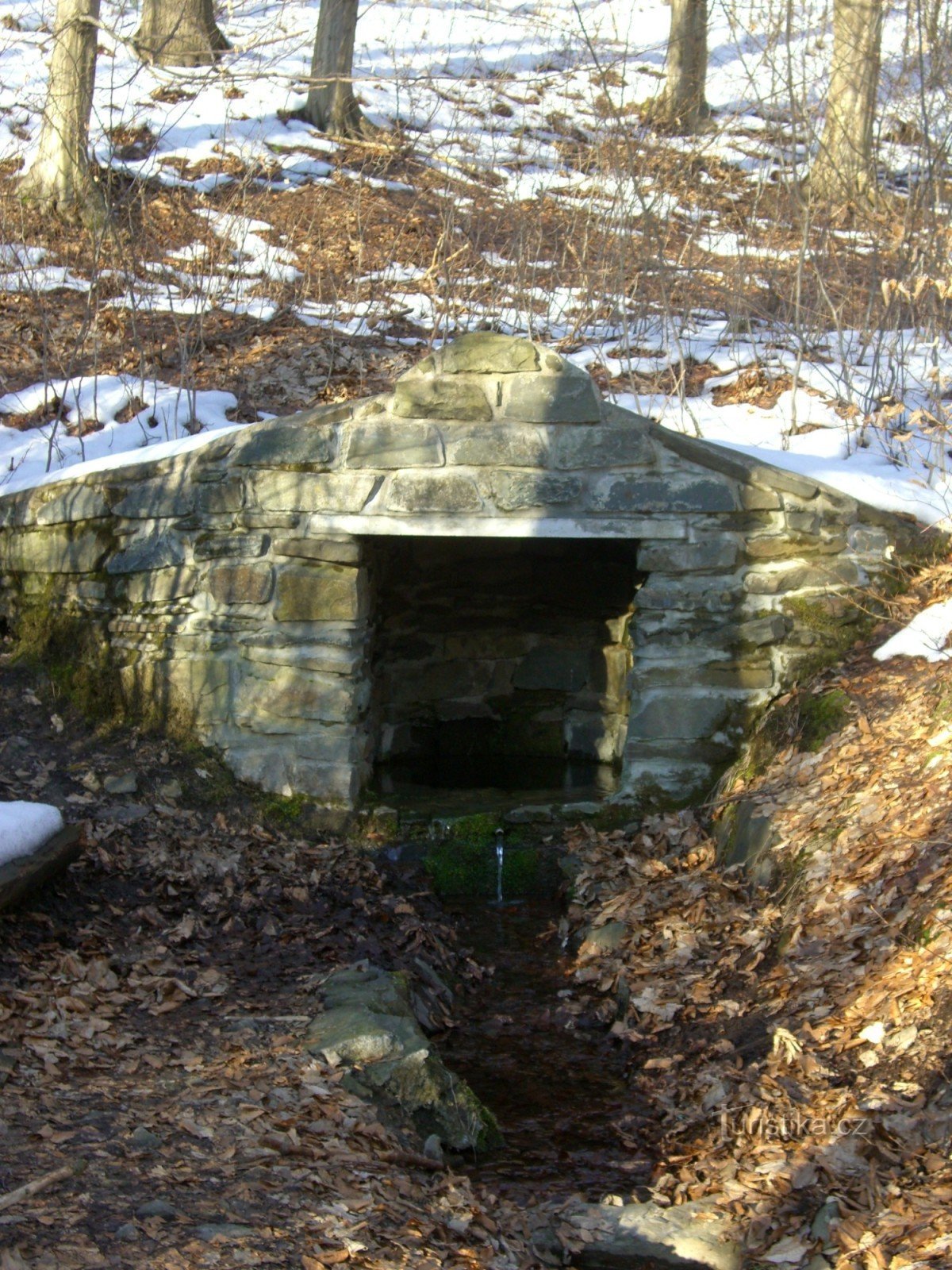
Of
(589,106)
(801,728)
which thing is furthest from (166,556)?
(589,106)

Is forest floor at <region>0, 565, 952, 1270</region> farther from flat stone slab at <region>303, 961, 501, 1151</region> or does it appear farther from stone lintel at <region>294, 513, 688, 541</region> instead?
stone lintel at <region>294, 513, 688, 541</region>

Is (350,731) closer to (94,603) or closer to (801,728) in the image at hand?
(94,603)

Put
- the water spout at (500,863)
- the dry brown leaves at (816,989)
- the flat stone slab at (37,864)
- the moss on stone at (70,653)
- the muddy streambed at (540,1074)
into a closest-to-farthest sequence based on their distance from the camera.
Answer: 1. the dry brown leaves at (816,989)
2. the muddy streambed at (540,1074)
3. the flat stone slab at (37,864)
4. the water spout at (500,863)
5. the moss on stone at (70,653)

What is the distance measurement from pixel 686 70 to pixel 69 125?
7547mm

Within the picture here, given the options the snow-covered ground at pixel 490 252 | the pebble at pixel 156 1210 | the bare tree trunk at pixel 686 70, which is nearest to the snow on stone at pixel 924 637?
the snow-covered ground at pixel 490 252

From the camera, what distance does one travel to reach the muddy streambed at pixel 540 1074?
3678 mm

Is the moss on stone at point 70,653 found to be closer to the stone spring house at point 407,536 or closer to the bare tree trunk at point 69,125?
the stone spring house at point 407,536

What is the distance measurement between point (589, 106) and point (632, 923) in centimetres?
1163

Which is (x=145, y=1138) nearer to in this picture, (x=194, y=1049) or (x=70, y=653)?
(x=194, y=1049)

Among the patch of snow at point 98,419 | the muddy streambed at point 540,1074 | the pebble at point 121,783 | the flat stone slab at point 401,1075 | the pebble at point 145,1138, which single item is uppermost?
the patch of snow at point 98,419

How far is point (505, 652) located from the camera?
7.90m

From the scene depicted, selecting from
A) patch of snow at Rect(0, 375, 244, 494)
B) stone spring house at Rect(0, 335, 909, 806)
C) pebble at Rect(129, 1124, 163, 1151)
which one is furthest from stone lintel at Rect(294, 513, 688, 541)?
pebble at Rect(129, 1124, 163, 1151)

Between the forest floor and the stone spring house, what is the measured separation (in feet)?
1.04

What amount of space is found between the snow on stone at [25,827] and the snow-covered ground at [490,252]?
2251mm
